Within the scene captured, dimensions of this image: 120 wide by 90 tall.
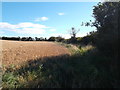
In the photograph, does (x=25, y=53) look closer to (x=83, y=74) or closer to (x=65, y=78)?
(x=83, y=74)

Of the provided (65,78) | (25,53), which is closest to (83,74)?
(65,78)

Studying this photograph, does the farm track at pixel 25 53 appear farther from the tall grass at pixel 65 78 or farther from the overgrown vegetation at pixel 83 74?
the tall grass at pixel 65 78

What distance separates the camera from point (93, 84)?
663 cm

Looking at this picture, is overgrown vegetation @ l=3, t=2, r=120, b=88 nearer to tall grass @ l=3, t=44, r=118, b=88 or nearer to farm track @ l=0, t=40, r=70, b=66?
tall grass @ l=3, t=44, r=118, b=88

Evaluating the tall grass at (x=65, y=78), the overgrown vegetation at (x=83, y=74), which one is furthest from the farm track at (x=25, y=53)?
the tall grass at (x=65, y=78)

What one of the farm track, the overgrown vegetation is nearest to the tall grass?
the overgrown vegetation

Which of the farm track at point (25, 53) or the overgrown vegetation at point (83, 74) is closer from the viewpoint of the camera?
the overgrown vegetation at point (83, 74)

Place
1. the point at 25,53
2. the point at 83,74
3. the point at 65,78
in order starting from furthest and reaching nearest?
the point at 25,53
the point at 83,74
the point at 65,78

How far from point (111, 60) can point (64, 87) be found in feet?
9.45

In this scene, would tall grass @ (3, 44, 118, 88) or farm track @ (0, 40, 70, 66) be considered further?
farm track @ (0, 40, 70, 66)

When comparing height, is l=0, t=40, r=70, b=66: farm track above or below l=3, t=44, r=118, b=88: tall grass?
above

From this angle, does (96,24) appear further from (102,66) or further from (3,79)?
(3,79)

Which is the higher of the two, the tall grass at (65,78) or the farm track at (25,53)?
the farm track at (25,53)

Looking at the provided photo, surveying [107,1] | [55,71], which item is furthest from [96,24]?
[55,71]
